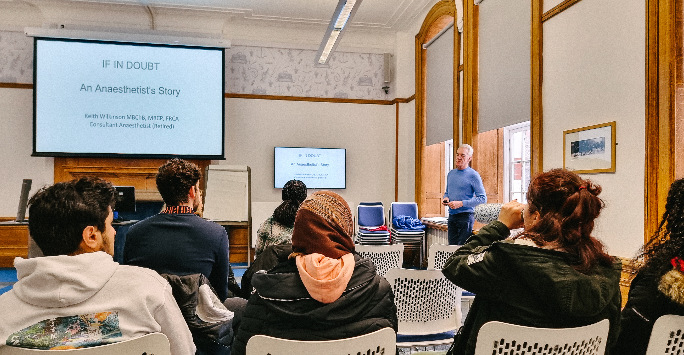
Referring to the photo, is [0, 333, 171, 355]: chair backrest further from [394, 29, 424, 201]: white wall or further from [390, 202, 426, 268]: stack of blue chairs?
[394, 29, 424, 201]: white wall

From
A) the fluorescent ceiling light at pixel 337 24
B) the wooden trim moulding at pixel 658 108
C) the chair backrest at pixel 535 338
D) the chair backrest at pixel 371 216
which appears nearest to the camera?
the chair backrest at pixel 535 338

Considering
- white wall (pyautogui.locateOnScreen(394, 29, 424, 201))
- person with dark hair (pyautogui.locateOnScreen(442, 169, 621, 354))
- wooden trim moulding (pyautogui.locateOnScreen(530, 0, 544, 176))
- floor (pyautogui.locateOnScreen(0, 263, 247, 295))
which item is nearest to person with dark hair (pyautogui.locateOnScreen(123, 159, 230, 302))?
person with dark hair (pyautogui.locateOnScreen(442, 169, 621, 354))

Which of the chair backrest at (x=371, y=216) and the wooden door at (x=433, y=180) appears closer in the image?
the chair backrest at (x=371, y=216)

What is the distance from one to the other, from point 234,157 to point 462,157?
3.74 m

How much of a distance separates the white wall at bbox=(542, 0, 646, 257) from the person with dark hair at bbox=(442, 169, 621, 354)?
1798mm

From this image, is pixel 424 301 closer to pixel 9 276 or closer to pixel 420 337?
pixel 420 337

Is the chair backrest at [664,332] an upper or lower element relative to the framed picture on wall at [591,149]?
lower

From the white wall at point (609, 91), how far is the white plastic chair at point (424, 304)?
Result: 4.60ft

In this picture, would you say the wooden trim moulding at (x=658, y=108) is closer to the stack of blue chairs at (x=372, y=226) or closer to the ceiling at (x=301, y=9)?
the stack of blue chairs at (x=372, y=226)

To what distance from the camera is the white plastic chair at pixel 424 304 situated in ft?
6.96

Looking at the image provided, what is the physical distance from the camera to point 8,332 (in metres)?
1.09

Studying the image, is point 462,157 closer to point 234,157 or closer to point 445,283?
point 445,283

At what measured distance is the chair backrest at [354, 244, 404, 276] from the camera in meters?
2.93

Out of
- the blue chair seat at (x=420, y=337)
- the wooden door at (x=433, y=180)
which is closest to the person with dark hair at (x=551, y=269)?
the blue chair seat at (x=420, y=337)
